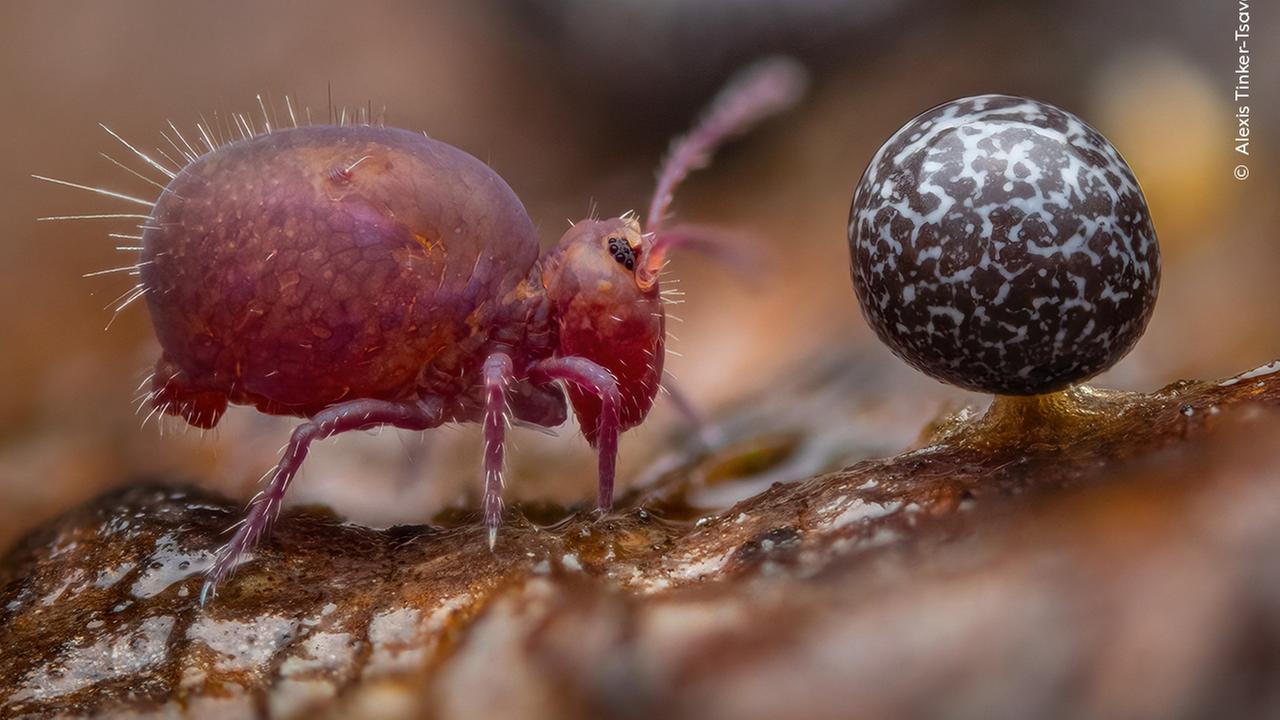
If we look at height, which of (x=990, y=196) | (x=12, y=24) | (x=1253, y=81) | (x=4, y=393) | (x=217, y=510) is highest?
(x=12, y=24)

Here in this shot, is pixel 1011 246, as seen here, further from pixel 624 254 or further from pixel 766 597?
pixel 624 254

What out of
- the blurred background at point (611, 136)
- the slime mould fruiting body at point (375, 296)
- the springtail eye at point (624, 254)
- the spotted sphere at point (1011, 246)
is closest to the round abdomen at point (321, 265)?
the slime mould fruiting body at point (375, 296)

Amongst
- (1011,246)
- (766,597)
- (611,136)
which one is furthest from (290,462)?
(611,136)

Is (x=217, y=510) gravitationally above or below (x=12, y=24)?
below

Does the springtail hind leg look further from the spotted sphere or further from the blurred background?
the spotted sphere

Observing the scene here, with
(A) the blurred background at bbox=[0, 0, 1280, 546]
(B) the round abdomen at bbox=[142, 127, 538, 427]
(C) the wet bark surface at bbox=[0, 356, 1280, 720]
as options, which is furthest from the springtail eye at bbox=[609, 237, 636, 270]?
(A) the blurred background at bbox=[0, 0, 1280, 546]

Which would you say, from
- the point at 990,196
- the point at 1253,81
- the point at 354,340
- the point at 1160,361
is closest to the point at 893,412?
the point at 1160,361

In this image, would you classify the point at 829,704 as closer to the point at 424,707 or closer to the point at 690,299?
the point at 424,707
